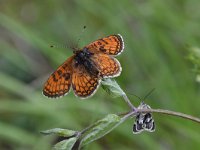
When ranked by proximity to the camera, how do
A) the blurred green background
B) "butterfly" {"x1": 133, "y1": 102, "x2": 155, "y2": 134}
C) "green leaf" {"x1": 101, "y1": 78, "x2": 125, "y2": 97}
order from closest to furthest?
1. "butterfly" {"x1": 133, "y1": 102, "x2": 155, "y2": 134}
2. "green leaf" {"x1": 101, "y1": 78, "x2": 125, "y2": 97}
3. the blurred green background

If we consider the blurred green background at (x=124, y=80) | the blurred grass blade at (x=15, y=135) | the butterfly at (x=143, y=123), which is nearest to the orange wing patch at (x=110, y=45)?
the butterfly at (x=143, y=123)

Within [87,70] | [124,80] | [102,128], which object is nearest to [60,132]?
[102,128]

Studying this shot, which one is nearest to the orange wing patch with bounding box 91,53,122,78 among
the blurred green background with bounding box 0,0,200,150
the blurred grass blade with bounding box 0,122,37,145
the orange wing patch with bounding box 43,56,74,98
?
the orange wing patch with bounding box 43,56,74,98

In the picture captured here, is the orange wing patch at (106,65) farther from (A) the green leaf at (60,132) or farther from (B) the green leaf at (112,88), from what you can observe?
(A) the green leaf at (60,132)

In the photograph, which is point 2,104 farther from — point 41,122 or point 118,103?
point 118,103

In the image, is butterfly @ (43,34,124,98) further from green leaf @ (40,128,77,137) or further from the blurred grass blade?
the blurred grass blade

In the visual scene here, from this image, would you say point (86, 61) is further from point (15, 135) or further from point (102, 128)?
point (15, 135)

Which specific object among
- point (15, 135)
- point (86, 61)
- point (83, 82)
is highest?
point (15, 135)
